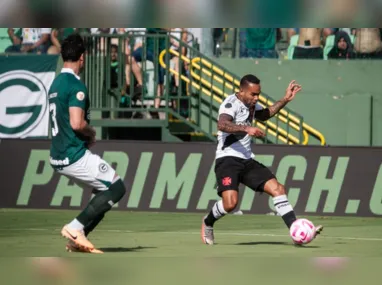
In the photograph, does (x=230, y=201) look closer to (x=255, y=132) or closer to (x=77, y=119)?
(x=255, y=132)

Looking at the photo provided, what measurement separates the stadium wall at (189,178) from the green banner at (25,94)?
156cm

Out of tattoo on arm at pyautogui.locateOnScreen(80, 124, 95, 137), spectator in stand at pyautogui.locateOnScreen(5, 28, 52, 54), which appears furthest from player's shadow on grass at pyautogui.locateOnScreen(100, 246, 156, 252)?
spectator in stand at pyautogui.locateOnScreen(5, 28, 52, 54)

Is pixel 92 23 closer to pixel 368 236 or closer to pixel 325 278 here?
pixel 325 278

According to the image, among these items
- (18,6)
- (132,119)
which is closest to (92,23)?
(18,6)

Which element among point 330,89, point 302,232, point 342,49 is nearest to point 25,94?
point 330,89

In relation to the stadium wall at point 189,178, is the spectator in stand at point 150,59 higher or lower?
higher

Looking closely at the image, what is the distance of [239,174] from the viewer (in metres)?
11.8

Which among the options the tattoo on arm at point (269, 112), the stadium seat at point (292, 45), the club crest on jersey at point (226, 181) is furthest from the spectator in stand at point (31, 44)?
the club crest on jersey at point (226, 181)

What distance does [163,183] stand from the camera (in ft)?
58.3

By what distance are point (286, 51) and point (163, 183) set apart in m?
5.33

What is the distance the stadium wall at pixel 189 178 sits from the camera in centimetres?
1744

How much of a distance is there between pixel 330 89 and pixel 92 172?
1266 centimetres

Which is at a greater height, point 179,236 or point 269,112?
point 269,112

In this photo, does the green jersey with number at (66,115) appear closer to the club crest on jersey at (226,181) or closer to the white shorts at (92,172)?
the white shorts at (92,172)
